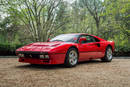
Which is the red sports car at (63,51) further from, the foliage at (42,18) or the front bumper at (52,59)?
the foliage at (42,18)

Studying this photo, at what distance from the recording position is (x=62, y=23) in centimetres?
1702

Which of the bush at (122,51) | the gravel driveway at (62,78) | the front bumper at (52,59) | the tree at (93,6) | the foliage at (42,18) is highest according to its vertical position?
the tree at (93,6)

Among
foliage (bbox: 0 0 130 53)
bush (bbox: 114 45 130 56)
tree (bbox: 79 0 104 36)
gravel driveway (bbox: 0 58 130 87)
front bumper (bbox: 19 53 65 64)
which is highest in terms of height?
tree (bbox: 79 0 104 36)

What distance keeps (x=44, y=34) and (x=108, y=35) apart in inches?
531

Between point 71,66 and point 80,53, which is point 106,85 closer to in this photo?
point 71,66

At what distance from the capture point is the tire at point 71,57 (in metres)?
6.09

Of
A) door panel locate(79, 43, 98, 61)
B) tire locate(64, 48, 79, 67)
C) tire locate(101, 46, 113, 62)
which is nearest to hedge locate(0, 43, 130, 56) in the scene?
tire locate(101, 46, 113, 62)

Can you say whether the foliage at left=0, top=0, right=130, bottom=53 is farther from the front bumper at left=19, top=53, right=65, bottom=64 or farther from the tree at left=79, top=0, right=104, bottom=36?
the front bumper at left=19, top=53, right=65, bottom=64

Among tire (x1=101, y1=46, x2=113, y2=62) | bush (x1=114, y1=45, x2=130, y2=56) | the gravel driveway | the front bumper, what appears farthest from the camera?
bush (x1=114, y1=45, x2=130, y2=56)

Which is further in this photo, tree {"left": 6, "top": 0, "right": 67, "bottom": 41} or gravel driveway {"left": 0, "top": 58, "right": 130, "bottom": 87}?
tree {"left": 6, "top": 0, "right": 67, "bottom": 41}

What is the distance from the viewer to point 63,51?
589 centimetres

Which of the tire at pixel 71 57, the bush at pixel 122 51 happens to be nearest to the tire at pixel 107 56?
the tire at pixel 71 57

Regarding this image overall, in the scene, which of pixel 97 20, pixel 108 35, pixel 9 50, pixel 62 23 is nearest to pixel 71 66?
pixel 9 50

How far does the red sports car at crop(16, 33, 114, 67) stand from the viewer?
5637 millimetres
